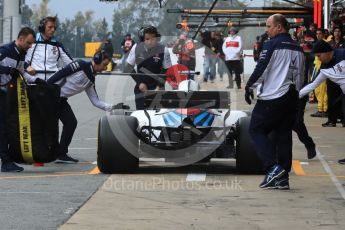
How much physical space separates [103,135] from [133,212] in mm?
2729

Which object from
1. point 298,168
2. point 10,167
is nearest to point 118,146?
point 10,167

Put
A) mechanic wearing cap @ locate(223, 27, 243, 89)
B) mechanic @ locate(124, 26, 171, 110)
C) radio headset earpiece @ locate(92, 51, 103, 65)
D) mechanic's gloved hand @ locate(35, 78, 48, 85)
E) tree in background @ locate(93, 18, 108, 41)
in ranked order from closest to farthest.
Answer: mechanic's gloved hand @ locate(35, 78, 48, 85) < radio headset earpiece @ locate(92, 51, 103, 65) < mechanic @ locate(124, 26, 171, 110) < mechanic wearing cap @ locate(223, 27, 243, 89) < tree in background @ locate(93, 18, 108, 41)

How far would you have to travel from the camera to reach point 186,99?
12742 millimetres


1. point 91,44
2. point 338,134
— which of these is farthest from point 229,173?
point 91,44

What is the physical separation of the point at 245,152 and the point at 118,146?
4.74ft

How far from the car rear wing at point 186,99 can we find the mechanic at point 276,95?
1470 millimetres

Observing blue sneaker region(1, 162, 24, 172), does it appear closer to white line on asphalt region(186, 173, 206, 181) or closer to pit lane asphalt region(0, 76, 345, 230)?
pit lane asphalt region(0, 76, 345, 230)

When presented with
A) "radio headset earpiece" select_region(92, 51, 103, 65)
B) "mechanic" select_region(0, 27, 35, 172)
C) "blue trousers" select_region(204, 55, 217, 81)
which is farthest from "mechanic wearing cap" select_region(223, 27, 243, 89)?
"mechanic" select_region(0, 27, 35, 172)

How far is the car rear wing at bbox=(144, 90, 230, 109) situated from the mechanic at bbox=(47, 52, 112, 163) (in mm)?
788

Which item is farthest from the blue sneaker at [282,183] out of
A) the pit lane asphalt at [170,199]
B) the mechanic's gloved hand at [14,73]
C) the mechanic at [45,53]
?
the mechanic at [45,53]

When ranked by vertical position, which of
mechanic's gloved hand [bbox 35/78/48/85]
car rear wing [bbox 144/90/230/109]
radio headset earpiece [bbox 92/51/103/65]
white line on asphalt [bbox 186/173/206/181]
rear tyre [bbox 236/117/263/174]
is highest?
radio headset earpiece [bbox 92/51/103/65]

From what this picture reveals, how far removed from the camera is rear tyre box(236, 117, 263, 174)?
12.1 meters

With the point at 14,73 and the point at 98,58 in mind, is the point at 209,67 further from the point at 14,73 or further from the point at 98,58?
the point at 14,73

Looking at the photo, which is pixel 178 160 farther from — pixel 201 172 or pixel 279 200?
pixel 279 200
